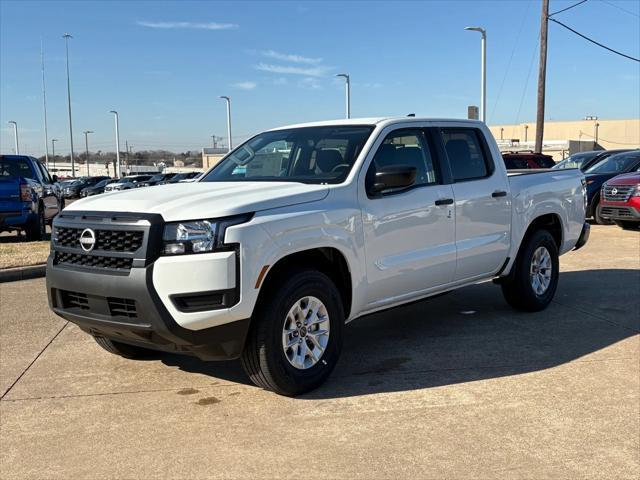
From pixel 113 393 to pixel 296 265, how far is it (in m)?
1.62

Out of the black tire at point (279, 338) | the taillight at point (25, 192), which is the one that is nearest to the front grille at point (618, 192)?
the black tire at point (279, 338)

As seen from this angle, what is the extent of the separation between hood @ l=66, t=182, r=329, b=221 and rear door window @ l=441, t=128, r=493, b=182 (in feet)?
5.77

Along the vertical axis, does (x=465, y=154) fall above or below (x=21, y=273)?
above

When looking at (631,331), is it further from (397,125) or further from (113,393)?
(113,393)

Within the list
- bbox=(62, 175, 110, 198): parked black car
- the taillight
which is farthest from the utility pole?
bbox=(62, 175, 110, 198): parked black car

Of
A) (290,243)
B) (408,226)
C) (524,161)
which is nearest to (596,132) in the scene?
(524,161)

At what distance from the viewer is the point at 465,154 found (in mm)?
6203

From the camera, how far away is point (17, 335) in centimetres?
637

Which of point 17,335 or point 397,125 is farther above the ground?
point 397,125

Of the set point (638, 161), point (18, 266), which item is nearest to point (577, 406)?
point (18, 266)

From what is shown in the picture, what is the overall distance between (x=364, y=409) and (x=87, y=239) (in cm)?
216

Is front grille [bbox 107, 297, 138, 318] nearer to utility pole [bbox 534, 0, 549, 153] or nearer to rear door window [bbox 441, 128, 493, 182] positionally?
rear door window [bbox 441, 128, 493, 182]

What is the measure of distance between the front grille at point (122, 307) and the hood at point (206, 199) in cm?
58

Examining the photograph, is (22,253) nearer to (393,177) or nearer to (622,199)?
(393,177)
